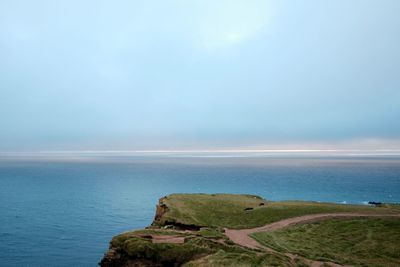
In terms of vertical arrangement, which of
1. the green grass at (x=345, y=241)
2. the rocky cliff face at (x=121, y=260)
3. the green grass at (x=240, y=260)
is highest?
the green grass at (x=240, y=260)

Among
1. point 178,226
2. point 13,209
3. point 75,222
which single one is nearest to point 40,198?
point 13,209

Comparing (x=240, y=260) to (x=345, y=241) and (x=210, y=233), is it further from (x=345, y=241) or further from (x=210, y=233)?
(x=345, y=241)

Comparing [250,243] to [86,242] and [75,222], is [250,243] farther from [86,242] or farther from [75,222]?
[75,222]

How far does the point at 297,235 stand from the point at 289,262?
14.0m

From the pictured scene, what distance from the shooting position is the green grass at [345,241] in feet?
117

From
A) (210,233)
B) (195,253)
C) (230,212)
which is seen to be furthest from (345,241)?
(230,212)

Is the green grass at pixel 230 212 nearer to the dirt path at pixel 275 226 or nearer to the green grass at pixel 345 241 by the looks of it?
the dirt path at pixel 275 226

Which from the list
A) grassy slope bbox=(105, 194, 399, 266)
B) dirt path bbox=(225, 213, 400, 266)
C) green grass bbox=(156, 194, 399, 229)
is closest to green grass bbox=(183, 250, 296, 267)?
grassy slope bbox=(105, 194, 399, 266)

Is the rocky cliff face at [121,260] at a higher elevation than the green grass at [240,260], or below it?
below

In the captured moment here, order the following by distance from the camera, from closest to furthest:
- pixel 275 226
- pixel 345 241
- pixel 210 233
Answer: pixel 345 241 → pixel 210 233 → pixel 275 226

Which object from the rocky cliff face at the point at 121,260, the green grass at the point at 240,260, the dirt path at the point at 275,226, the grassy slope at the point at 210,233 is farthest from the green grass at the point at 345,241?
the rocky cliff face at the point at 121,260

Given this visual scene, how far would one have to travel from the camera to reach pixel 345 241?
137ft

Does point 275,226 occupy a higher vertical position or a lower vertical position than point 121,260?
higher

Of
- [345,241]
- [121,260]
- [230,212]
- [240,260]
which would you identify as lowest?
[121,260]
